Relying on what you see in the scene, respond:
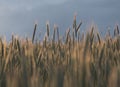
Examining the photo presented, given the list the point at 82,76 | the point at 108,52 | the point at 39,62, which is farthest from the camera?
the point at 108,52

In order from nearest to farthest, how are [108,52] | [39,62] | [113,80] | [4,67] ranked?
1. [113,80]
2. [4,67]
3. [39,62]
4. [108,52]

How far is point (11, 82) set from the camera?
753 mm

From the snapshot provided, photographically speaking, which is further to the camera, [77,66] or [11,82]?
[77,66]

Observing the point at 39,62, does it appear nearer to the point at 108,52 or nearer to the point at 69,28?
the point at 108,52

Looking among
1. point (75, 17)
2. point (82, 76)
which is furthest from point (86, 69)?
point (75, 17)

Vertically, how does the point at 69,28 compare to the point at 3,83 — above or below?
above

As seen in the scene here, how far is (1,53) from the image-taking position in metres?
1.96

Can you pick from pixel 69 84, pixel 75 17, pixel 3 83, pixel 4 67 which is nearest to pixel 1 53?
pixel 4 67

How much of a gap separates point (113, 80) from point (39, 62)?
120 centimetres

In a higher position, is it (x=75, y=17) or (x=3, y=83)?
(x=75, y=17)

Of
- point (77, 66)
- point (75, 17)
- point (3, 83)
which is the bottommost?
point (3, 83)

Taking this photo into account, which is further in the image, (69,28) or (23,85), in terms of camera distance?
(69,28)

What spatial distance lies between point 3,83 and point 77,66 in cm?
45

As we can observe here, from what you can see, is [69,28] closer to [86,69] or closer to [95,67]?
[95,67]
